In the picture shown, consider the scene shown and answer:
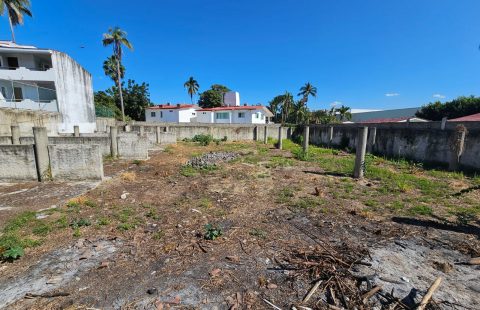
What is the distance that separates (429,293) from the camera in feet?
8.58

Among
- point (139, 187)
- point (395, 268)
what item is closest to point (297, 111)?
point (139, 187)

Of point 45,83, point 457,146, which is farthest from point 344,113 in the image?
A: point 45,83

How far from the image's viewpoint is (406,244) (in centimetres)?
391

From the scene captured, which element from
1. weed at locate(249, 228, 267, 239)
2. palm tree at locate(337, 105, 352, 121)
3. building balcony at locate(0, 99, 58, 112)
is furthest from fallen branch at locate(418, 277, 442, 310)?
palm tree at locate(337, 105, 352, 121)

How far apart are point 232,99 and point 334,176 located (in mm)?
36061

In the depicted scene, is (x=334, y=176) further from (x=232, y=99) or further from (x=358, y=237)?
(x=232, y=99)

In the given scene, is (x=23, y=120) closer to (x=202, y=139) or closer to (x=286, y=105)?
(x=202, y=139)

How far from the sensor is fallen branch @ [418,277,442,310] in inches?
97.2

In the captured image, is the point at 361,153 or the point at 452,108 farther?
the point at 452,108

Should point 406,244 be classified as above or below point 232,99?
below

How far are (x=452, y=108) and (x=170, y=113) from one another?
37577 mm

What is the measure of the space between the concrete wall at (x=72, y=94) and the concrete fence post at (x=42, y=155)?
35.3ft

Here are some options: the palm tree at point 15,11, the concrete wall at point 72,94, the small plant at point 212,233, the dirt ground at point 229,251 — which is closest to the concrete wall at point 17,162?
the dirt ground at point 229,251

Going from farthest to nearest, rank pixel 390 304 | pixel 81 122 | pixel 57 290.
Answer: pixel 81 122 → pixel 57 290 → pixel 390 304
